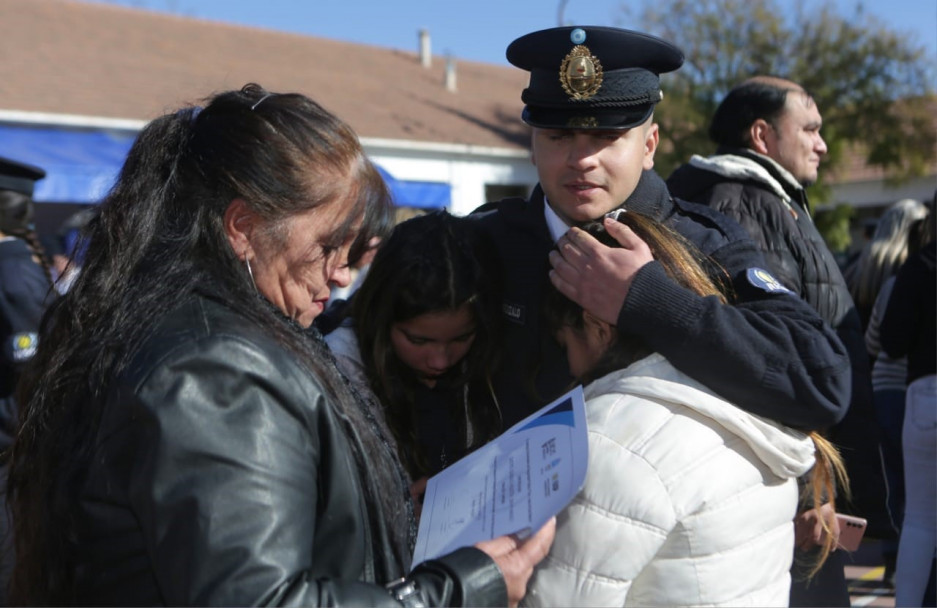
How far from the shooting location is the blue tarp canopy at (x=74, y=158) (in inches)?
355

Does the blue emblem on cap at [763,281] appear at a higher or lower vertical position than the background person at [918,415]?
higher

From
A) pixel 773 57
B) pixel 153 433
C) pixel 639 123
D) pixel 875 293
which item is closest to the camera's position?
pixel 153 433

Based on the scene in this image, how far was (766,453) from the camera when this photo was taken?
57.9 inches

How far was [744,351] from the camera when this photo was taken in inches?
60.2

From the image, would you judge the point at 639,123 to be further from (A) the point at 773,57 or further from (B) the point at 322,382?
(A) the point at 773,57

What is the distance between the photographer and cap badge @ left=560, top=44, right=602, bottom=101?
2.02 metres

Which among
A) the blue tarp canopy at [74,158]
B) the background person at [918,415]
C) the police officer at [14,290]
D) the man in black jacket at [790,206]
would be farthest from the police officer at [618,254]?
the blue tarp canopy at [74,158]

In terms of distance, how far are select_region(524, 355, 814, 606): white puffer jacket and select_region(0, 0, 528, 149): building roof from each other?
1163cm

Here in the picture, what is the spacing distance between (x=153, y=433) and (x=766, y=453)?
93 centimetres

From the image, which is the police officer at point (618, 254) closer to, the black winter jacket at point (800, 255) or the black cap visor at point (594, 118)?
the black cap visor at point (594, 118)

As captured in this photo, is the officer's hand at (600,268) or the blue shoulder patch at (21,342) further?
the blue shoulder patch at (21,342)

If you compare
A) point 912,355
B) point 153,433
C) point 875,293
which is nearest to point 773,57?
point 875,293

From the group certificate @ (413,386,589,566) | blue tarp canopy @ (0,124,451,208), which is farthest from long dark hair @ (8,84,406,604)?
blue tarp canopy @ (0,124,451,208)

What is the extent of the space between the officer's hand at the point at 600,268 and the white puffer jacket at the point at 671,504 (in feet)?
0.46
